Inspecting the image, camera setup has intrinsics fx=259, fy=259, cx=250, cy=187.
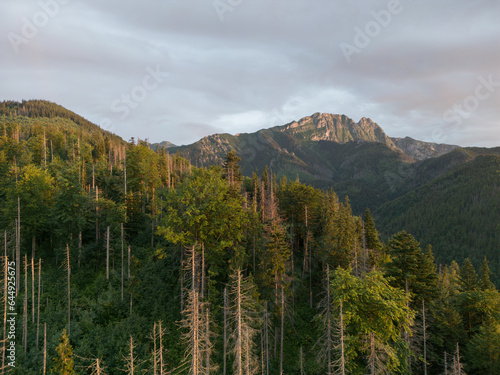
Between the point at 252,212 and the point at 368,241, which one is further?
the point at 368,241

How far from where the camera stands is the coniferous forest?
2119 cm

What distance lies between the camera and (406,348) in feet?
72.8

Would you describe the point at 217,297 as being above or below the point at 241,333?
below

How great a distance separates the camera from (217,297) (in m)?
30.2

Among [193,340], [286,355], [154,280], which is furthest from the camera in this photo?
[154,280]

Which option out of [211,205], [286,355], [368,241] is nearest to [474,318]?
[368,241]

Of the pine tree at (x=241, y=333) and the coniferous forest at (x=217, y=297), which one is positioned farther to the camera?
the coniferous forest at (x=217, y=297)

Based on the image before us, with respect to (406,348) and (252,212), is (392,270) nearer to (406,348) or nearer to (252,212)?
(406,348)

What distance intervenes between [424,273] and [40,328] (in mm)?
44860

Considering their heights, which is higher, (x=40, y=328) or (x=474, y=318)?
(x=40, y=328)

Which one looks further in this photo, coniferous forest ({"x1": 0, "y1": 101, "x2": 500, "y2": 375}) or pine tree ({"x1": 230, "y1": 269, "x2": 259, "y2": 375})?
coniferous forest ({"x1": 0, "y1": 101, "x2": 500, "y2": 375})

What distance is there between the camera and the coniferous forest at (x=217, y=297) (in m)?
21.2

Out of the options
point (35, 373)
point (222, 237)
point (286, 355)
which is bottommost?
point (286, 355)

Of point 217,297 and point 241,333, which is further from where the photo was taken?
point 217,297
